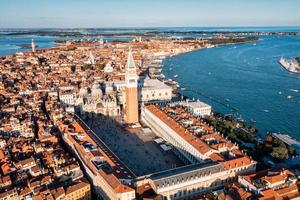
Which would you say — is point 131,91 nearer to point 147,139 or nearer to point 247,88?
point 147,139

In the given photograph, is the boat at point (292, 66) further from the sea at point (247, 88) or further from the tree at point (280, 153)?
the tree at point (280, 153)

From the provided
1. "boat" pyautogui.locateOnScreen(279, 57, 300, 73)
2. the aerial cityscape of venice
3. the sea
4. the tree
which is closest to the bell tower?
the aerial cityscape of venice

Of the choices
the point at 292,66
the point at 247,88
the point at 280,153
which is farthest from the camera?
the point at 292,66

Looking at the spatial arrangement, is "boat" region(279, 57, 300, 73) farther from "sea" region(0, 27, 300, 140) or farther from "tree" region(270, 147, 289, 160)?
"tree" region(270, 147, 289, 160)

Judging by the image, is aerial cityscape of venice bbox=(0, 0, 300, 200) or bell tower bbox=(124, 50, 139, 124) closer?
aerial cityscape of venice bbox=(0, 0, 300, 200)

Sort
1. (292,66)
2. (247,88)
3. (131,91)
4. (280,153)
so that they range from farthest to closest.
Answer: (292,66) < (247,88) < (131,91) < (280,153)

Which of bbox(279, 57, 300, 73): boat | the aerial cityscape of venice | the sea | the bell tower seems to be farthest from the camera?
bbox(279, 57, 300, 73): boat

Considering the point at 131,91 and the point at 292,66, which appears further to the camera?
the point at 292,66

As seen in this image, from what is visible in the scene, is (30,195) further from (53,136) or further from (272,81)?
(272,81)

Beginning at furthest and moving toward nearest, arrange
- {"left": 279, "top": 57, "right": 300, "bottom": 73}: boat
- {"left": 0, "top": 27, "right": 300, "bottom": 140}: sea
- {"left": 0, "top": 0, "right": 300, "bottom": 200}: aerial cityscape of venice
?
{"left": 279, "top": 57, "right": 300, "bottom": 73}: boat, {"left": 0, "top": 27, "right": 300, "bottom": 140}: sea, {"left": 0, "top": 0, "right": 300, "bottom": 200}: aerial cityscape of venice

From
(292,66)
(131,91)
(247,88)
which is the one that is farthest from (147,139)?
(292,66)

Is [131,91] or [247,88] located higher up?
[131,91]
